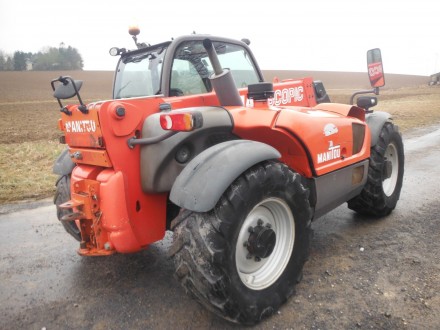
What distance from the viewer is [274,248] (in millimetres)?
2723

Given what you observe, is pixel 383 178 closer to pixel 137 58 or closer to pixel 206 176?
pixel 206 176

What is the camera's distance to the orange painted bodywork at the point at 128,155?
2484mm

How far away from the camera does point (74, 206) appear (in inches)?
103

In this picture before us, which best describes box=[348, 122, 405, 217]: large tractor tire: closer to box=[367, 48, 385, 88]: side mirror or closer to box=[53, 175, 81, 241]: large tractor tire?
box=[367, 48, 385, 88]: side mirror

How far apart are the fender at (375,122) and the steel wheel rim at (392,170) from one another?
0.40m

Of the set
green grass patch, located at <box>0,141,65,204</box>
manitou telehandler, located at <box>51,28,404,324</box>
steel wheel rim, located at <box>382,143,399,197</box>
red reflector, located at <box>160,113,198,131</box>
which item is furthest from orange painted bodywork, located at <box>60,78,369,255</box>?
green grass patch, located at <box>0,141,65,204</box>

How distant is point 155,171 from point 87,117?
62 cm

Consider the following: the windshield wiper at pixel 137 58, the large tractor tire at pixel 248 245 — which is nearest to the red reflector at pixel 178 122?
the large tractor tire at pixel 248 245

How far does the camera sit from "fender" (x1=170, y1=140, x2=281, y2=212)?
217 cm

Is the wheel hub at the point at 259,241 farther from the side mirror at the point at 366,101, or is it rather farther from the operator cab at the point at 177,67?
the side mirror at the point at 366,101

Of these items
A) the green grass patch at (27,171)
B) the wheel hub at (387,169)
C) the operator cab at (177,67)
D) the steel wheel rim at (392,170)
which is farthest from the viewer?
the green grass patch at (27,171)

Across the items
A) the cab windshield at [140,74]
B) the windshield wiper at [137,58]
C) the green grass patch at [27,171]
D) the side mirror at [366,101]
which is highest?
the windshield wiper at [137,58]

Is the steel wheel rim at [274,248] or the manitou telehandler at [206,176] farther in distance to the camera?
the steel wheel rim at [274,248]

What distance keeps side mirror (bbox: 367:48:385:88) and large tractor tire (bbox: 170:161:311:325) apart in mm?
1892
